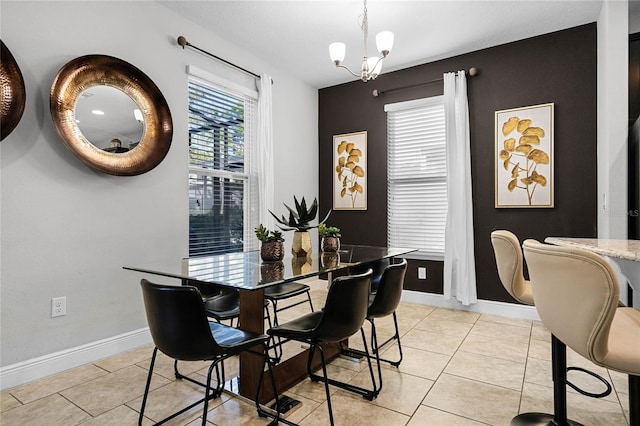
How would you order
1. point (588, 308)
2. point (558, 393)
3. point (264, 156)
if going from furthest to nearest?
point (264, 156)
point (558, 393)
point (588, 308)

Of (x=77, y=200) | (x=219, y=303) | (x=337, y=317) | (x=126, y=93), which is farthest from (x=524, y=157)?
(x=77, y=200)

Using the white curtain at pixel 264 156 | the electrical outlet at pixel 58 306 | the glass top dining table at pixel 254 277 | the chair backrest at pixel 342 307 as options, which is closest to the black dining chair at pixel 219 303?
the glass top dining table at pixel 254 277

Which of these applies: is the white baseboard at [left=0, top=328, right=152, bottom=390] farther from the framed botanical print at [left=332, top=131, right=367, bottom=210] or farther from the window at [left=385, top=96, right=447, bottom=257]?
the window at [left=385, top=96, right=447, bottom=257]

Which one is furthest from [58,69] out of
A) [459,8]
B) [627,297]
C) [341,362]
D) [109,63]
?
[627,297]

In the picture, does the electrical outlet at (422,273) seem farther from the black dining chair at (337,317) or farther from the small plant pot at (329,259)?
the black dining chair at (337,317)

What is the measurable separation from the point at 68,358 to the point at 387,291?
7.16ft

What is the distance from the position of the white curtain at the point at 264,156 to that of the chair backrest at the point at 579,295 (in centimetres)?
287

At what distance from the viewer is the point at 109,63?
8.38ft

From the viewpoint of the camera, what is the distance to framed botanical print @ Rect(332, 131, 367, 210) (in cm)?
453

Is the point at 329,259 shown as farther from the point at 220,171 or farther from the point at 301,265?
the point at 220,171

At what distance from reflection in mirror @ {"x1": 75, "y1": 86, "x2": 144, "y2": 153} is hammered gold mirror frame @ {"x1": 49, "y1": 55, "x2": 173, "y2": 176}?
3 cm

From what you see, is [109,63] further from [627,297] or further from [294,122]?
[627,297]

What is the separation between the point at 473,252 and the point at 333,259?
6.83 ft

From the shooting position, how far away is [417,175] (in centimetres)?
420
